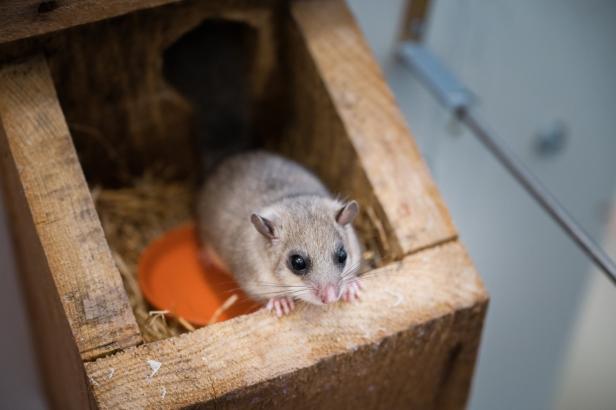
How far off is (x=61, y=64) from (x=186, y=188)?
1.03m

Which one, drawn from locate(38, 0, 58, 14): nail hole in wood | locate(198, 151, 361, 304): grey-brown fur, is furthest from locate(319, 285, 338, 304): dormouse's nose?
locate(38, 0, 58, 14): nail hole in wood

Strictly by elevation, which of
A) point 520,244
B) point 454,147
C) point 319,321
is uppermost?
point 454,147

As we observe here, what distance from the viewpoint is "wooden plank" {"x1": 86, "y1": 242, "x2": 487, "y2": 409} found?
2.04 meters

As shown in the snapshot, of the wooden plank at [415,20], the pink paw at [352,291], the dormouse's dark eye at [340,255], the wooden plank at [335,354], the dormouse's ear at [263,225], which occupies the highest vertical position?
the wooden plank at [415,20]

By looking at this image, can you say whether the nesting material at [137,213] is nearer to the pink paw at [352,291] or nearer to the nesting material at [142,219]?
the nesting material at [142,219]

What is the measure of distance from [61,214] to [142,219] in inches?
43.1

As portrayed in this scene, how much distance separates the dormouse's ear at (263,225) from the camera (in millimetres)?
2504

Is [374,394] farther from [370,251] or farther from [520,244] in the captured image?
[520,244]

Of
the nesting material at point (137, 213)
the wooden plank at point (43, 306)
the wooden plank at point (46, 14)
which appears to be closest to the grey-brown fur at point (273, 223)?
the nesting material at point (137, 213)

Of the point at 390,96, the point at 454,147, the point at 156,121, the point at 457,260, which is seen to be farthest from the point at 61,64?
the point at 454,147

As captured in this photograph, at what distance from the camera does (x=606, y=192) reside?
479cm

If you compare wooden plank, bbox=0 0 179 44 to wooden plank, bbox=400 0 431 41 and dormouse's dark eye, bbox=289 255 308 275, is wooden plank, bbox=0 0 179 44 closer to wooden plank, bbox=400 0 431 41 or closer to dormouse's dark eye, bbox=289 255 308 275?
dormouse's dark eye, bbox=289 255 308 275

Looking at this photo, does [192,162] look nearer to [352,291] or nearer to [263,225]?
[263,225]

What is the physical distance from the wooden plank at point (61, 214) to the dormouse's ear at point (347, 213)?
85 centimetres
